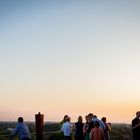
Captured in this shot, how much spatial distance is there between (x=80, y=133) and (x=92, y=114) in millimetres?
1866

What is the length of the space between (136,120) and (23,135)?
6153 millimetres

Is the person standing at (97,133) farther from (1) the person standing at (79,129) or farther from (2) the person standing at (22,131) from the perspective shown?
(1) the person standing at (79,129)

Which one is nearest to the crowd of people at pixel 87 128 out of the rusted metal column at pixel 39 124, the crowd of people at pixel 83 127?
the crowd of people at pixel 83 127

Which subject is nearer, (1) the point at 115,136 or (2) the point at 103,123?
(2) the point at 103,123

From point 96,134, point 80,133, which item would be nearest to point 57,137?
point 80,133

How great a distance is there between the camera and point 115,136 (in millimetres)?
28250

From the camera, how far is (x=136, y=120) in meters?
20.4

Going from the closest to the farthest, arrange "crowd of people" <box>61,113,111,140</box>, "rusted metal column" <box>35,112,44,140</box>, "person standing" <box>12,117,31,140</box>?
"person standing" <box>12,117,31,140</box>
"crowd of people" <box>61,113,111,140</box>
"rusted metal column" <box>35,112,44,140</box>

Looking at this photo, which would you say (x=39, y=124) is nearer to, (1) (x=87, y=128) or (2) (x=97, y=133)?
(1) (x=87, y=128)

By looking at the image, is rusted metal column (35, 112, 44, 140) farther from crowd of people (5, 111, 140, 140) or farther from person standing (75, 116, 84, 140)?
person standing (75, 116, 84, 140)

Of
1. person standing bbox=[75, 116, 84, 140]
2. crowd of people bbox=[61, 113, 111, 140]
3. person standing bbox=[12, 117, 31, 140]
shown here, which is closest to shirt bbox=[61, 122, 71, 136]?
crowd of people bbox=[61, 113, 111, 140]

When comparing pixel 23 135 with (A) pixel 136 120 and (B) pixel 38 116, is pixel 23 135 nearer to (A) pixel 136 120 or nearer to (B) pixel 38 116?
(B) pixel 38 116

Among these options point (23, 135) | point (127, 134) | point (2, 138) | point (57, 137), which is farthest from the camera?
point (127, 134)

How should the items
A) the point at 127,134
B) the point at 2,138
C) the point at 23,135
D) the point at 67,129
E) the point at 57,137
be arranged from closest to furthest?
the point at 23,135, the point at 2,138, the point at 67,129, the point at 57,137, the point at 127,134
